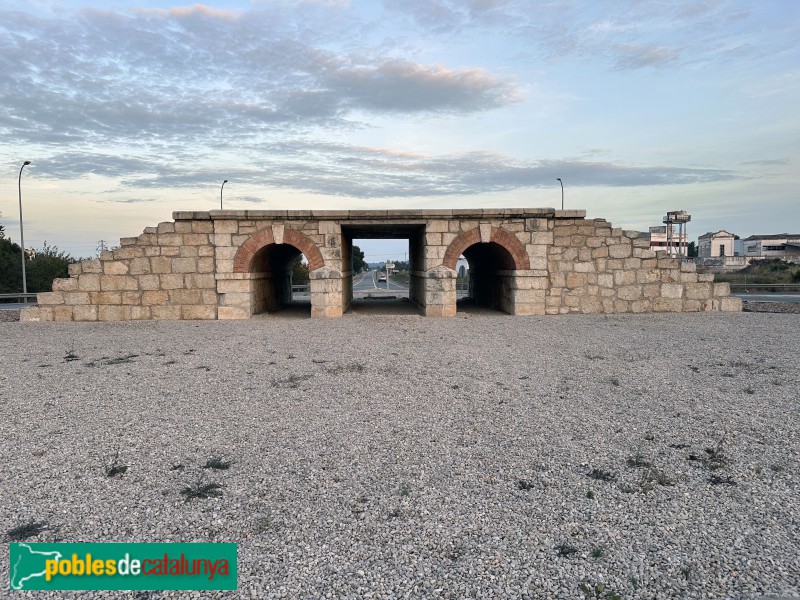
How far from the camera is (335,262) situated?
1489 cm

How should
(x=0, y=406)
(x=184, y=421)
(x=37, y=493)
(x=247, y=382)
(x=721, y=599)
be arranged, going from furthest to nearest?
(x=247, y=382)
(x=0, y=406)
(x=184, y=421)
(x=37, y=493)
(x=721, y=599)

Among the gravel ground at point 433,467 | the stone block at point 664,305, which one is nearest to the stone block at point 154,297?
the gravel ground at point 433,467

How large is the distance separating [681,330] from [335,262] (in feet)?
28.4

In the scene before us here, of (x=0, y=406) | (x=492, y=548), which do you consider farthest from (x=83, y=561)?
(x=0, y=406)

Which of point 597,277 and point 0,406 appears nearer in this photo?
point 0,406

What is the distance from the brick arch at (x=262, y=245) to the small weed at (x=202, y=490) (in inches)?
428

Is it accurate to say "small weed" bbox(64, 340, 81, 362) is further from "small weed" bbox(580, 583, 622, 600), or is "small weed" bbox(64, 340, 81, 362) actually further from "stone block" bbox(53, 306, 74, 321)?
"small weed" bbox(580, 583, 622, 600)

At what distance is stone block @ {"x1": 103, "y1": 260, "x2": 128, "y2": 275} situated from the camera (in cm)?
1464

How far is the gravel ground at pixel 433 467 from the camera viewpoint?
312 centimetres

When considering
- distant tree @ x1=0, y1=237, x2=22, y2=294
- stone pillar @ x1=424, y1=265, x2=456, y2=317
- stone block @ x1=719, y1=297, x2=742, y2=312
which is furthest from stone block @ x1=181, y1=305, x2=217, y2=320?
distant tree @ x1=0, y1=237, x2=22, y2=294

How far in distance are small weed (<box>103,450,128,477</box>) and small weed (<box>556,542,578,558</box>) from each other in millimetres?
3412

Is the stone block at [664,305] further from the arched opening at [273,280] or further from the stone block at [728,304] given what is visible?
the arched opening at [273,280]

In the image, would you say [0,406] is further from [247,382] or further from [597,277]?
[597,277]

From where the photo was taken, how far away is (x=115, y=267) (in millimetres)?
14656
